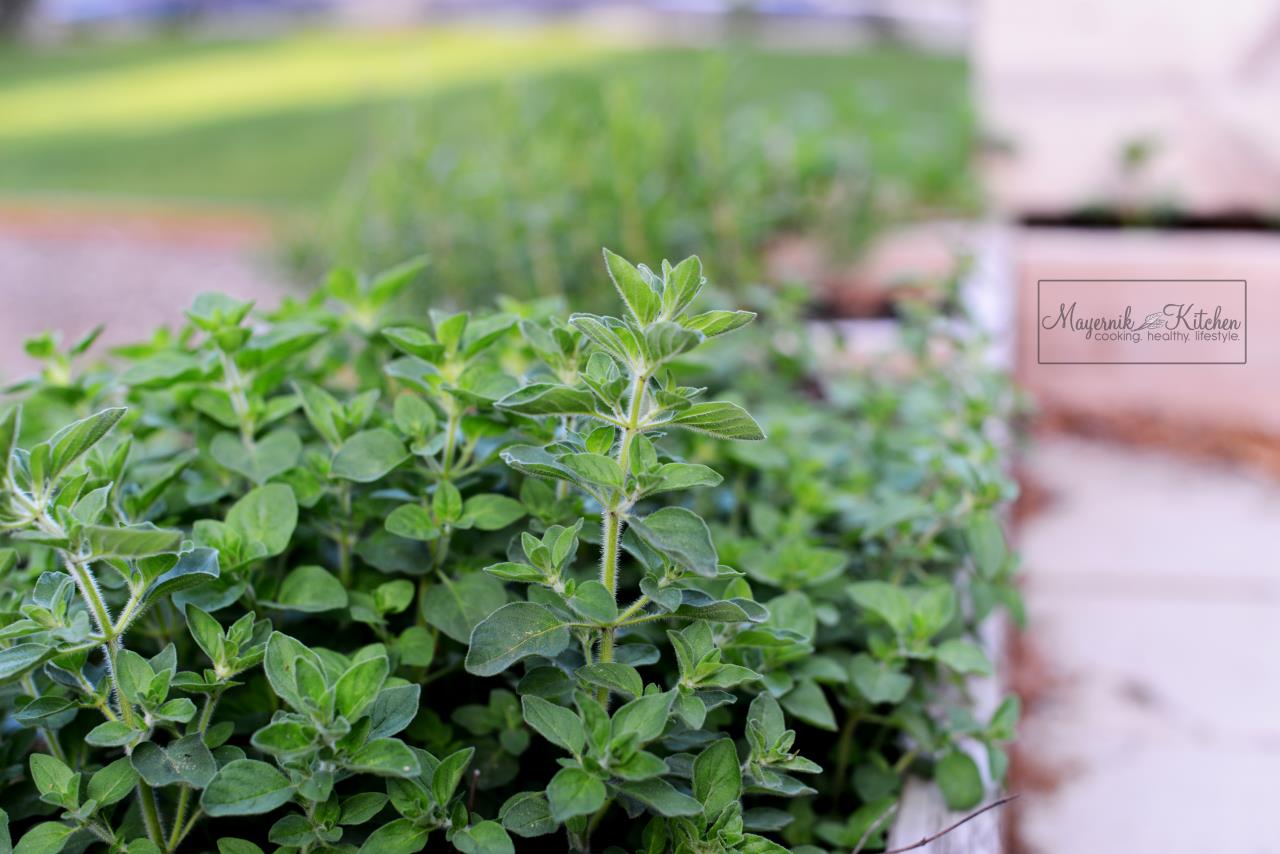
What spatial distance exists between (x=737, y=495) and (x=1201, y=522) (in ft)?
5.22

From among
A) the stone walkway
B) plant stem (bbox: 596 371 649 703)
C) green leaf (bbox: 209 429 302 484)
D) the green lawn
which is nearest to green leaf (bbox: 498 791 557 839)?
Answer: plant stem (bbox: 596 371 649 703)

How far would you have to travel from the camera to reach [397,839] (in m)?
1.01

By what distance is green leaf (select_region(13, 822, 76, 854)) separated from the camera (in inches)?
39.2

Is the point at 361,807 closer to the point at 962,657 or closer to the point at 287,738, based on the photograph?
the point at 287,738

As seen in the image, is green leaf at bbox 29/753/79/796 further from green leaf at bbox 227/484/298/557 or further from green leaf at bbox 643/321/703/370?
green leaf at bbox 643/321/703/370

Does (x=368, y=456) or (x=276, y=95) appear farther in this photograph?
(x=276, y=95)

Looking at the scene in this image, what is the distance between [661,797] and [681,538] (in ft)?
0.71

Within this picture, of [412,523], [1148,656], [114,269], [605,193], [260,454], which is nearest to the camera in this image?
[412,523]

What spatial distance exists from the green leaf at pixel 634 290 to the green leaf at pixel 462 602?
1.07ft

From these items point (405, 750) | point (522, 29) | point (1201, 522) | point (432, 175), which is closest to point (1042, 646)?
point (1201, 522)

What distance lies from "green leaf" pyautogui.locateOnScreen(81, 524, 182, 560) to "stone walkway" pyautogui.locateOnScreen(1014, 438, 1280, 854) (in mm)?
1286

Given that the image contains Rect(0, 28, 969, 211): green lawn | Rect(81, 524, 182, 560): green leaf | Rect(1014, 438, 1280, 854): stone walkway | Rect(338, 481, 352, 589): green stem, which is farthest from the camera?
Rect(0, 28, 969, 211): green lawn

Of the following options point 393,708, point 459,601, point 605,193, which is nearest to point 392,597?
point 459,601

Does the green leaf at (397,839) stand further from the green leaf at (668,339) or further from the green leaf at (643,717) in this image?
the green leaf at (668,339)
